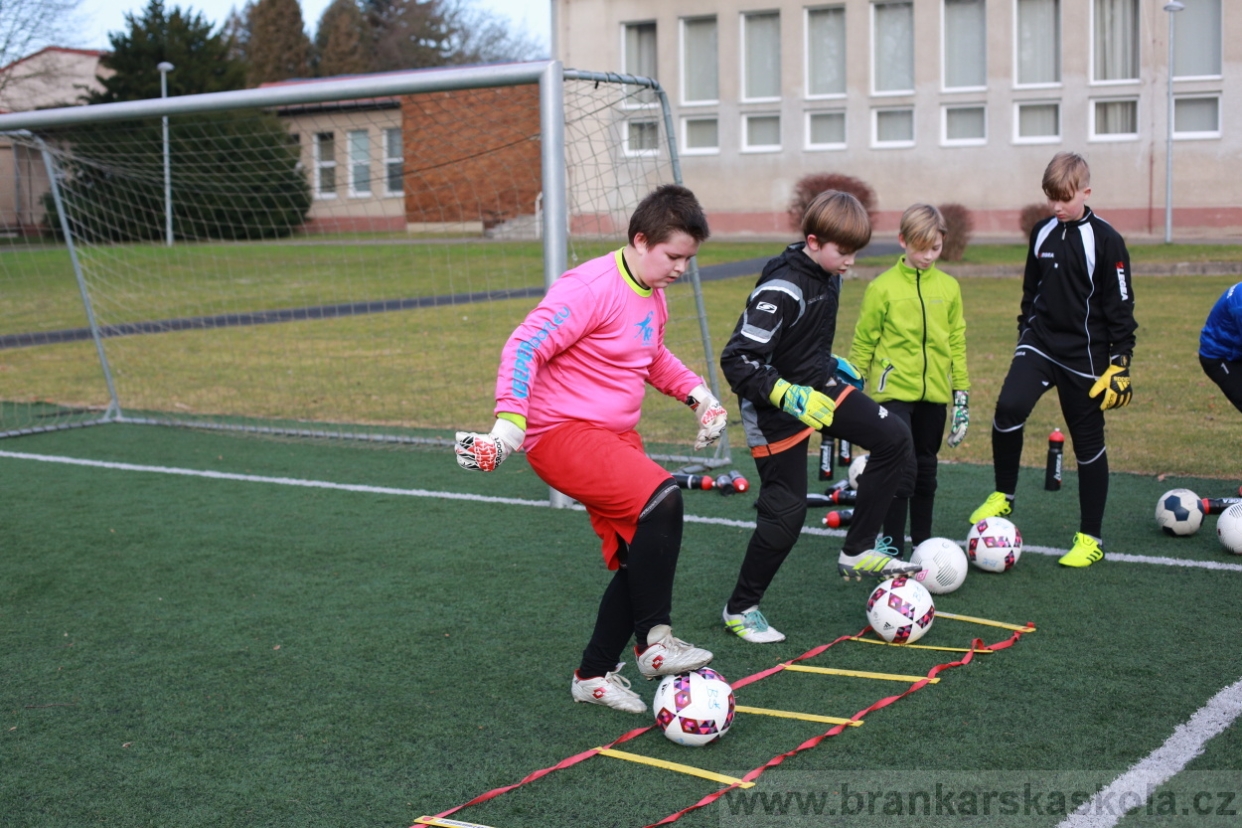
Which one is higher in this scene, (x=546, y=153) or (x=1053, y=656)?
(x=546, y=153)

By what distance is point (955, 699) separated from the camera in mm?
3969

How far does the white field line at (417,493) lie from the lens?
18.1ft

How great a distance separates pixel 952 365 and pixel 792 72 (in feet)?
86.6

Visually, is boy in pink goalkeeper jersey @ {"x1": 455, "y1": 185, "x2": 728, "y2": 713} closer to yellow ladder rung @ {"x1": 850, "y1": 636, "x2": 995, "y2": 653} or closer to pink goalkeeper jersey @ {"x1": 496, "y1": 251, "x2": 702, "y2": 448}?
pink goalkeeper jersey @ {"x1": 496, "y1": 251, "x2": 702, "y2": 448}

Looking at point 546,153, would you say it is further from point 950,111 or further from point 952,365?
point 950,111

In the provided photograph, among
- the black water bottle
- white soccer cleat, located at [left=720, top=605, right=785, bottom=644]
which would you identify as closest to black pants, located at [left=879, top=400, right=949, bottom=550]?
the black water bottle

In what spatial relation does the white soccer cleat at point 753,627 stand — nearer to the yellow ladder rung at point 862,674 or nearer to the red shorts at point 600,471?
the yellow ladder rung at point 862,674

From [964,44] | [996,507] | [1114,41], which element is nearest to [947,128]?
[964,44]

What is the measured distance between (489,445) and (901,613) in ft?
6.31

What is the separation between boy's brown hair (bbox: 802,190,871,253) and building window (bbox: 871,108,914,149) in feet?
86.9

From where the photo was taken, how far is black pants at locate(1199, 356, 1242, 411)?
5977 mm

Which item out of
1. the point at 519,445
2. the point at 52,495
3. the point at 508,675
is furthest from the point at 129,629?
the point at 52,495

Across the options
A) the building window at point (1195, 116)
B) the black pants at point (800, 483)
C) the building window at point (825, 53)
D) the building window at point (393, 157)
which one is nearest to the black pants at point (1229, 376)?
the black pants at point (800, 483)

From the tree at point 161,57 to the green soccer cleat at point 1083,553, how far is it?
130 ft
